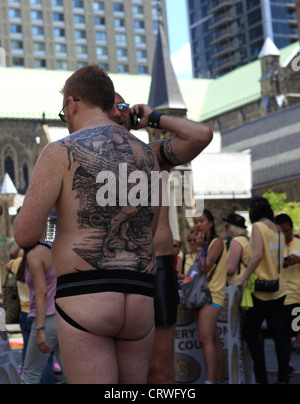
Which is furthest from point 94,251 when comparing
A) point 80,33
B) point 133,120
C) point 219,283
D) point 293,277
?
point 80,33

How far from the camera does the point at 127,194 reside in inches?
107

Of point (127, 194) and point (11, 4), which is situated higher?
point (11, 4)

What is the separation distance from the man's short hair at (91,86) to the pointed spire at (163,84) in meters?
41.5

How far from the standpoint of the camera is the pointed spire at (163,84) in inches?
1757

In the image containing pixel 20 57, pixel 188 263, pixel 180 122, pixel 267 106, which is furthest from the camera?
pixel 20 57

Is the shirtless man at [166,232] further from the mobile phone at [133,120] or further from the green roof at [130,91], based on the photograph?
the green roof at [130,91]

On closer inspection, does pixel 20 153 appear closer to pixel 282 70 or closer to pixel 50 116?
pixel 50 116

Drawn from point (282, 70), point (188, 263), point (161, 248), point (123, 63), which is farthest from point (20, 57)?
point (161, 248)

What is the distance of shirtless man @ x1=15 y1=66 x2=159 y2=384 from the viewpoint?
99.8 inches

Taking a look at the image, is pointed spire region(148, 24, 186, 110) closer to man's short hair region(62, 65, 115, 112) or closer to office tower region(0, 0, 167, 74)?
man's short hair region(62, 65, 115, 112)

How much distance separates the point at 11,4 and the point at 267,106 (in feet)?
157

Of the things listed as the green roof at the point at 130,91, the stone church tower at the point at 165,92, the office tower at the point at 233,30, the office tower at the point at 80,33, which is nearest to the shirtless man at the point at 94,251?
the stone church tower at the point at 165,92

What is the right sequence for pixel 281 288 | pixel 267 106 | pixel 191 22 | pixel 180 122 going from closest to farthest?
pixel 180 122
pixel 281 288
pixel 267 106
pixel 191 22

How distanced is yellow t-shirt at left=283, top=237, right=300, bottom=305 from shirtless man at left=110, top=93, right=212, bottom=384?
4108 millimetres
